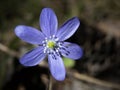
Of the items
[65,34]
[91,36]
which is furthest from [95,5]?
[65,34]

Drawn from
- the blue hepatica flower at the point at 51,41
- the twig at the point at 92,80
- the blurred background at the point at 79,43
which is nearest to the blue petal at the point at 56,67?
the blue hepatica flower at the point at 51,41

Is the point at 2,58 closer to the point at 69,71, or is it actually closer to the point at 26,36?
the point at 69,71

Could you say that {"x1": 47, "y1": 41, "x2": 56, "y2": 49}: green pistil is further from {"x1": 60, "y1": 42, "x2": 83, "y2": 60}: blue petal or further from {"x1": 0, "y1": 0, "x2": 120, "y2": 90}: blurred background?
{"x1": 0, "y1": 0, "x2": 120, "y2": 90}: blurred background

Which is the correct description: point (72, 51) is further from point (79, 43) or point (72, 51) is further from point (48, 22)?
point (79, 43)

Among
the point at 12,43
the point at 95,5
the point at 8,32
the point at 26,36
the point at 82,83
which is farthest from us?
the point at 95,5

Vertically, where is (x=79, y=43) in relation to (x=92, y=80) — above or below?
above

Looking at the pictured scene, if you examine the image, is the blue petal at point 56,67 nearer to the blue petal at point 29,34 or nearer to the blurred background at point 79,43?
the blue petal at point 29,34

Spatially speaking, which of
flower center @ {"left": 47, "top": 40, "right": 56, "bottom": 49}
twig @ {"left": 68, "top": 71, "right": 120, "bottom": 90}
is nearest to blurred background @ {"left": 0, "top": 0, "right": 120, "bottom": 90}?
twig @ {"left": 68, "top": 71, "right": 120, "bottom": 90}

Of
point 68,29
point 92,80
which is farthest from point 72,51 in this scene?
point 92,80
